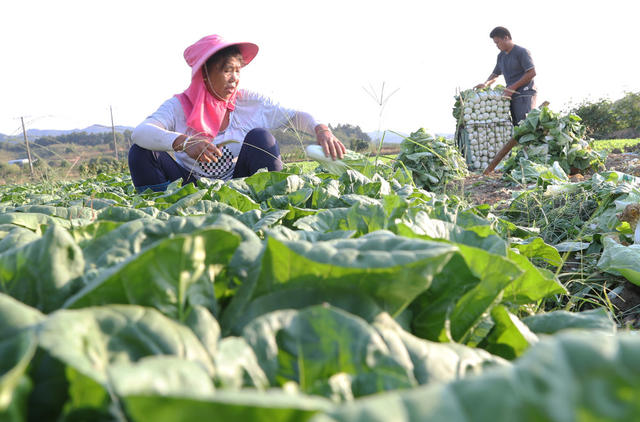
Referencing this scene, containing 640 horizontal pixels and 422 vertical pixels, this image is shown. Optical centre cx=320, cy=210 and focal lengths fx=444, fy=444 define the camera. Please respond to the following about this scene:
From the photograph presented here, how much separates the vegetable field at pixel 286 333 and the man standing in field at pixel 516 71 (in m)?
8.67

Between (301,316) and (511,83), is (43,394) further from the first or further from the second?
(511,83)

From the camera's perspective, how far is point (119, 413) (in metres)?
0.57

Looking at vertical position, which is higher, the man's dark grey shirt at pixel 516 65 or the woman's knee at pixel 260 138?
the man's dark grey shirt at pixel 516 65

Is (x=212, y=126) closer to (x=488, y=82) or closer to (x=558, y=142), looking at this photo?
(x=558, y=142)

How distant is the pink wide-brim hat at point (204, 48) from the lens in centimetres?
400

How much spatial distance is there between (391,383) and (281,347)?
187 mm

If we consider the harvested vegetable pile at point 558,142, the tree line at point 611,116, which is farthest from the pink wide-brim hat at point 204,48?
the tree line at point 611,116

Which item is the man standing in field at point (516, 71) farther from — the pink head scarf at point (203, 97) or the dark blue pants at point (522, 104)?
the pink head scarf at point (203, 97)

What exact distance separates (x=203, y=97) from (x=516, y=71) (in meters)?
7.57

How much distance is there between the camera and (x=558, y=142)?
6.25 m

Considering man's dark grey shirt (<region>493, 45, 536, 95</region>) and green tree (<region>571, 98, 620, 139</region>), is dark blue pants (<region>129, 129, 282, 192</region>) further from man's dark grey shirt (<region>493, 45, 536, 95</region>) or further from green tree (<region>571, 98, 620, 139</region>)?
green tree (<region>571, 98, 620, 139</region>)

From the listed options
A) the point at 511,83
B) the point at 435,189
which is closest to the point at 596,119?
the point at 511,83

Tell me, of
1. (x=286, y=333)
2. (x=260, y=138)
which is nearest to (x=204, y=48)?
(x=260, y=138)

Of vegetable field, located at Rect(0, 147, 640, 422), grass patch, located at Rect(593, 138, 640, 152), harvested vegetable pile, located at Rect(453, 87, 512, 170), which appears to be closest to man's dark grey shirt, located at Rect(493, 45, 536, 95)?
harvested vegetable pile, located at Rect(453, 87, 512, 170)
